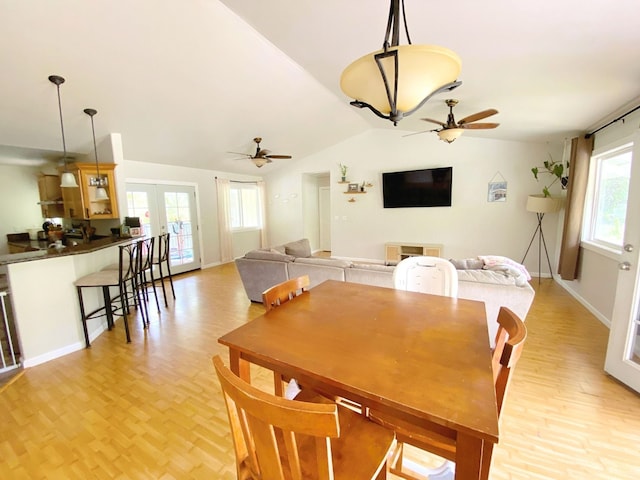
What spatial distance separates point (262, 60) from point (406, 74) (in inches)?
105

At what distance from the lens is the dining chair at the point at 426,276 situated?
74.9 inches

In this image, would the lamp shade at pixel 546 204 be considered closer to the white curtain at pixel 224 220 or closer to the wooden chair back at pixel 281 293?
the wooden chair back at pixel 281 293

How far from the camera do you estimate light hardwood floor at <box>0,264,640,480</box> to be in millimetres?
1536

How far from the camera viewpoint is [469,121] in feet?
10.6

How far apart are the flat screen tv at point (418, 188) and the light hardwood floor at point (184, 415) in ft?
10.6

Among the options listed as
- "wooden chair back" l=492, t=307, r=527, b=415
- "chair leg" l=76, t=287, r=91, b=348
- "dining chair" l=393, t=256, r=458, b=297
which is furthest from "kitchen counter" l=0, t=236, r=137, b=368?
"wooden chair back" l=492, t=307, r=527, b=415

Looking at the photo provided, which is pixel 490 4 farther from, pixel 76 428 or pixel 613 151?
pixel 76 428

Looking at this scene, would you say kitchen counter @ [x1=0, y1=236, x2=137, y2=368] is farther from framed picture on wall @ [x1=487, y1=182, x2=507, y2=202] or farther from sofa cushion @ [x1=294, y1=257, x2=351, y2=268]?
framed picture on wall @ [x1=487, y1=182, x2=507, y2=202]

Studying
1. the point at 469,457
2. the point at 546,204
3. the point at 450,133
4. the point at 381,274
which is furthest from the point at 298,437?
the point at 546,204

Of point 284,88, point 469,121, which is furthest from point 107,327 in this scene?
point 469,121

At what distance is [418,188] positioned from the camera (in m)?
5.85

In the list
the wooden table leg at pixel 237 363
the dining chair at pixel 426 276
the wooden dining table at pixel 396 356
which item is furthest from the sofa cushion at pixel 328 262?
the wooden table leg at pixel 237 363

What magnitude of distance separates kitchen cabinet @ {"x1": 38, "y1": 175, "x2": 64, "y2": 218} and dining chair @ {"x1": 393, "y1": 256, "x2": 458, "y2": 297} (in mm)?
5756

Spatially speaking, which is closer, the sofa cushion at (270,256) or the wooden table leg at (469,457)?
the wooden table leg at (469,457)
